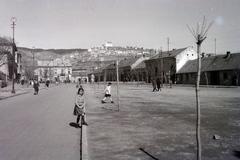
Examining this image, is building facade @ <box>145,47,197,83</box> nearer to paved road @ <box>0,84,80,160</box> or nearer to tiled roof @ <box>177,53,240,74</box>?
tiled roof @ <box>177,53,240,74</box>

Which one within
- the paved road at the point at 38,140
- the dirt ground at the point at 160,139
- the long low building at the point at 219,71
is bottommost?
the paved road at the point at 38,140

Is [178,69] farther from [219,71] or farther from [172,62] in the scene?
[219,71]

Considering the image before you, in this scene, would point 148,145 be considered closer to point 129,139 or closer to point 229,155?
point 129,139

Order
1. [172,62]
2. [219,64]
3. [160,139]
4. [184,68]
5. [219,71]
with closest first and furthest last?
1. [160,139]
2. [219,71]
3. [219,64]
4. [184,68]
5. [172,62]

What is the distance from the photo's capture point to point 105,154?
17.7 feet

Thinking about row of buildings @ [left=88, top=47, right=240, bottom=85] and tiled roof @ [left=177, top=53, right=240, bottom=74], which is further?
row of buildings @ [left=88, top=47, right=240, bottom=85]

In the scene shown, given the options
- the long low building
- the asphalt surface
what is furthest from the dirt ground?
the long low building

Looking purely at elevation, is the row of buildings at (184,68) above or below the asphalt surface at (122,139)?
above

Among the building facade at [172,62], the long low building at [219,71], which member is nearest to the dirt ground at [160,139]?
the long low building at [219,71]

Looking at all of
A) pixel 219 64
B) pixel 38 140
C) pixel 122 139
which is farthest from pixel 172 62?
pixel 38 140

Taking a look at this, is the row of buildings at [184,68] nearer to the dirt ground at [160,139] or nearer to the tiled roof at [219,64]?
the tiled roof at [219,64]

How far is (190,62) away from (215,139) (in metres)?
55.9

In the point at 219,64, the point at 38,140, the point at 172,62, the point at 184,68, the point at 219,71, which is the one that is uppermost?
the point at 172,62

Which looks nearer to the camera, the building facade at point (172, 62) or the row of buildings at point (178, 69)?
the row of buildings at point (178, 69)
